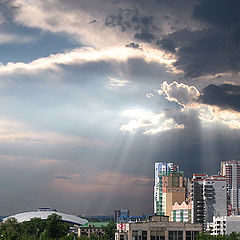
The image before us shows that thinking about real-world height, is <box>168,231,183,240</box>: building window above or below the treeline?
above

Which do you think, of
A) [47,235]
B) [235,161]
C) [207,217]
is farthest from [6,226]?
[235,161]

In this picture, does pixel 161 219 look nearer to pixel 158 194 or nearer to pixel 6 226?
pixel 6 226

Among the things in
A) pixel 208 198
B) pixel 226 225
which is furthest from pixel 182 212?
pixel 226 225

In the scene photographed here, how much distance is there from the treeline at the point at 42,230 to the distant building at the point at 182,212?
12734 millimetres

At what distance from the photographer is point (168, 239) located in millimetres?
35219

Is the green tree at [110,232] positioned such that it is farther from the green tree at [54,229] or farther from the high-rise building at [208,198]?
the high-rise building at [208,198]

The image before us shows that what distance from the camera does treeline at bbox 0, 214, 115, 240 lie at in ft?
219

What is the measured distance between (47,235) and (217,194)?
84.8 feet

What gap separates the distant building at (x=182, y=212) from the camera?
267ft

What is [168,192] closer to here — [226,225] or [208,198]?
[208,198]

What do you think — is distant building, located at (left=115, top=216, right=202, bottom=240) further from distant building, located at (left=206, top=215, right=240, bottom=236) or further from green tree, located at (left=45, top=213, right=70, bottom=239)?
green tree, located at (left=45, top=213, right=70, bottom=239)

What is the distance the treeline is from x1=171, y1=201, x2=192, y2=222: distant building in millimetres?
12734

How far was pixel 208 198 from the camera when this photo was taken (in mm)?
78438

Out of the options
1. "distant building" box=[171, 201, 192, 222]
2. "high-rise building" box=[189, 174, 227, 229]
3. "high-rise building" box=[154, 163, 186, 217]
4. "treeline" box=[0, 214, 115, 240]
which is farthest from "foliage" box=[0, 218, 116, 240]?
"high-rise building" box=[154, 163, 186, 217]
